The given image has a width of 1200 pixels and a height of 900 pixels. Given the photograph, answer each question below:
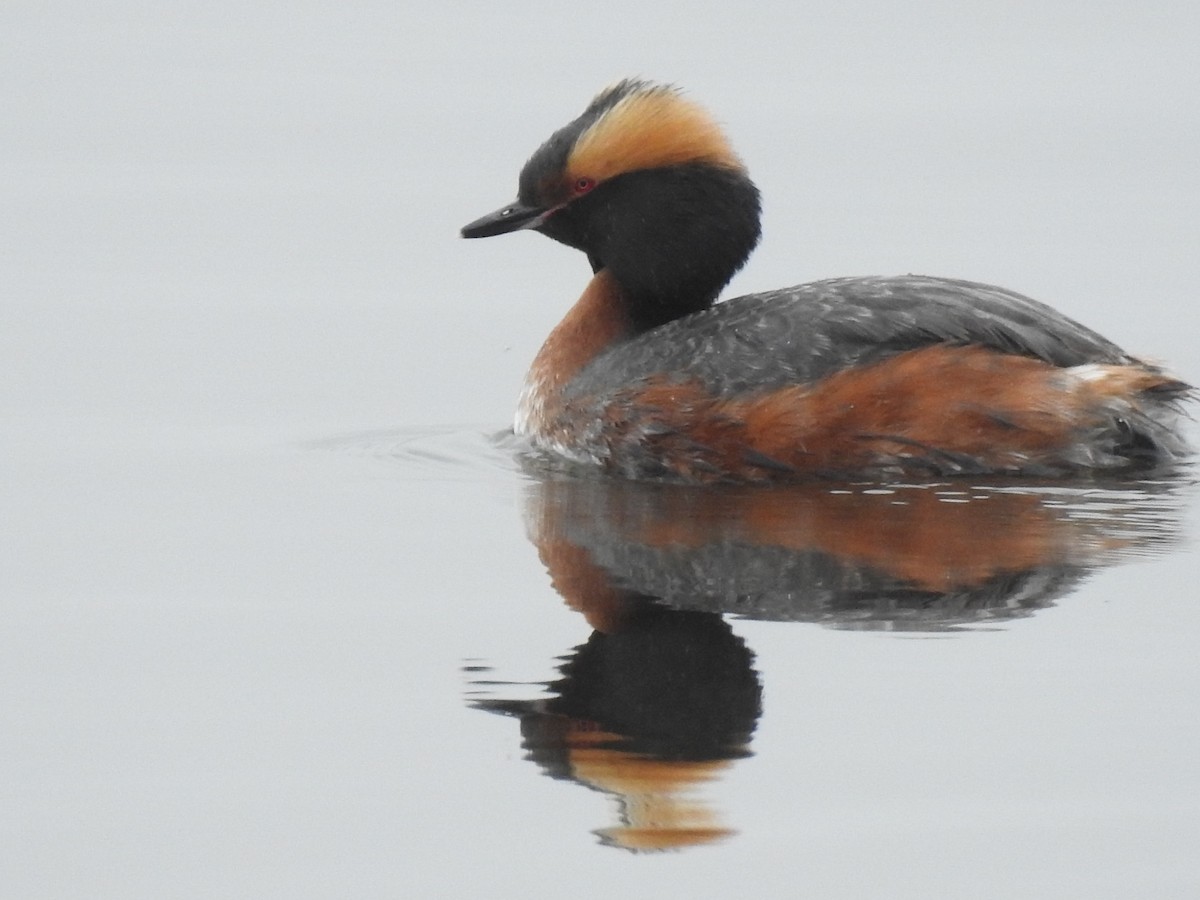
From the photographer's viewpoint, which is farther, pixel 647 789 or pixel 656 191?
pixel 656 191

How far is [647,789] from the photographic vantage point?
16.7ft

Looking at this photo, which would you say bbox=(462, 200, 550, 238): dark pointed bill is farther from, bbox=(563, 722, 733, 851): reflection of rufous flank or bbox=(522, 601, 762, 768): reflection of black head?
bbox=(563, 722, 733, 851): reflection of rufous flank

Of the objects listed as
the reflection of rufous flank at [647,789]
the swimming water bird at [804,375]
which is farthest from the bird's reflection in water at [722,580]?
the swimming water bird at [804,375]

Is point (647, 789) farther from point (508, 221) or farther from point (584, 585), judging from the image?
point (508, 221)

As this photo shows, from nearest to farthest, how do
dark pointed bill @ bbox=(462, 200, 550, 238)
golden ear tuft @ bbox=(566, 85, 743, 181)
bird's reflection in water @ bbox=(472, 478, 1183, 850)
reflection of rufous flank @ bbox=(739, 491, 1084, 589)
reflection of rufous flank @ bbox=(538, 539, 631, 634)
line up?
1. bird's reflection in water @ bbox=(472, 478, 1183, 850)
2. reflection of rufous flank @ bbox=(538, 539, 631, 634)
3. reflection of rufous flank @ bbox=(739, 491, 1084, 589)
4. golden ear tuft @ bbox=(566, 85, 743, 181)
5. dark pointed bill @ bbox=(462, 200, 550, 238)

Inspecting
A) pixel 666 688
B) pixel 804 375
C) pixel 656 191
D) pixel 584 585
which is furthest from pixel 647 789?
pixel 656 191

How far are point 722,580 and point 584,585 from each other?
43 cm

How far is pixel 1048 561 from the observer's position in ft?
22.6

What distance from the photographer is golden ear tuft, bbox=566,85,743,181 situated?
905cm

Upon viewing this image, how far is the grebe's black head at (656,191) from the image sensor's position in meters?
9.07

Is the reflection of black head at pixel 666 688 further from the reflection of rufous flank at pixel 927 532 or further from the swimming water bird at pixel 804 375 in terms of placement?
the swimming water bird at pixel 804 375

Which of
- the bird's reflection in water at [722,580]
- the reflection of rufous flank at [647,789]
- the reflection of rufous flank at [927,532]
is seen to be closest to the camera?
the reflection of rufous flank at [647,789]

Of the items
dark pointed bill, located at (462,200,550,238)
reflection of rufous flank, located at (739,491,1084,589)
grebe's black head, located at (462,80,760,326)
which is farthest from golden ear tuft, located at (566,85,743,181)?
reflection of rufous flank, located at (739,491,1084,589)

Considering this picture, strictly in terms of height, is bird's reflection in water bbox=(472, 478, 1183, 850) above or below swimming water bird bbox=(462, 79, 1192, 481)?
below
